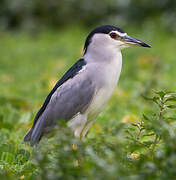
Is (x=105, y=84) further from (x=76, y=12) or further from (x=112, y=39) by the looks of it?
(x=76, y=12)

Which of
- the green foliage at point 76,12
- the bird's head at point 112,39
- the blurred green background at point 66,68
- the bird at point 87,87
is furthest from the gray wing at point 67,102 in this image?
the green foliage at point 76,12

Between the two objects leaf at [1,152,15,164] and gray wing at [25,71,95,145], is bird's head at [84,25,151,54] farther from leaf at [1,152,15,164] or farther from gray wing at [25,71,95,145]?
leaf at [1,152,15,164]

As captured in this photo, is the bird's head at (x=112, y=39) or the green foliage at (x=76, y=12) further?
the green foliage at (x=76, y=12)

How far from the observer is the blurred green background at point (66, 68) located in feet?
8.59

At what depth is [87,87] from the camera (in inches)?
159

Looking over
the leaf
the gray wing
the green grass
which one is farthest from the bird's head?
the leaf

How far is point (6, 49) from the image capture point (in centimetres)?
969

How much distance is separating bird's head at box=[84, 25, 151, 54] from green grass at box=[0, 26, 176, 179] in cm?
67

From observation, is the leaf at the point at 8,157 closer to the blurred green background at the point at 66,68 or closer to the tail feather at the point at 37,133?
the blurred green background at the point at 66,68

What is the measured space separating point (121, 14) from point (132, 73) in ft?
12.8

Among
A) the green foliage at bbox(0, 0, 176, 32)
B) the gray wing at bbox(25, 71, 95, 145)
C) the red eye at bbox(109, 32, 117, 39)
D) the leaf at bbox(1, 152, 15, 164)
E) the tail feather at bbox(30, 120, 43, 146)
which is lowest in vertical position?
the leaf at bbox(1, 152, 15, 164)

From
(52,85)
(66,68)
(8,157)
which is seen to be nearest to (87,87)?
(8,157)

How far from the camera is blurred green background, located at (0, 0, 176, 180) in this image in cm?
262

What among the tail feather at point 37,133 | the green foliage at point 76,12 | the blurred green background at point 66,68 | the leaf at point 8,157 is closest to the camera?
the blurred green background at point 66,68
